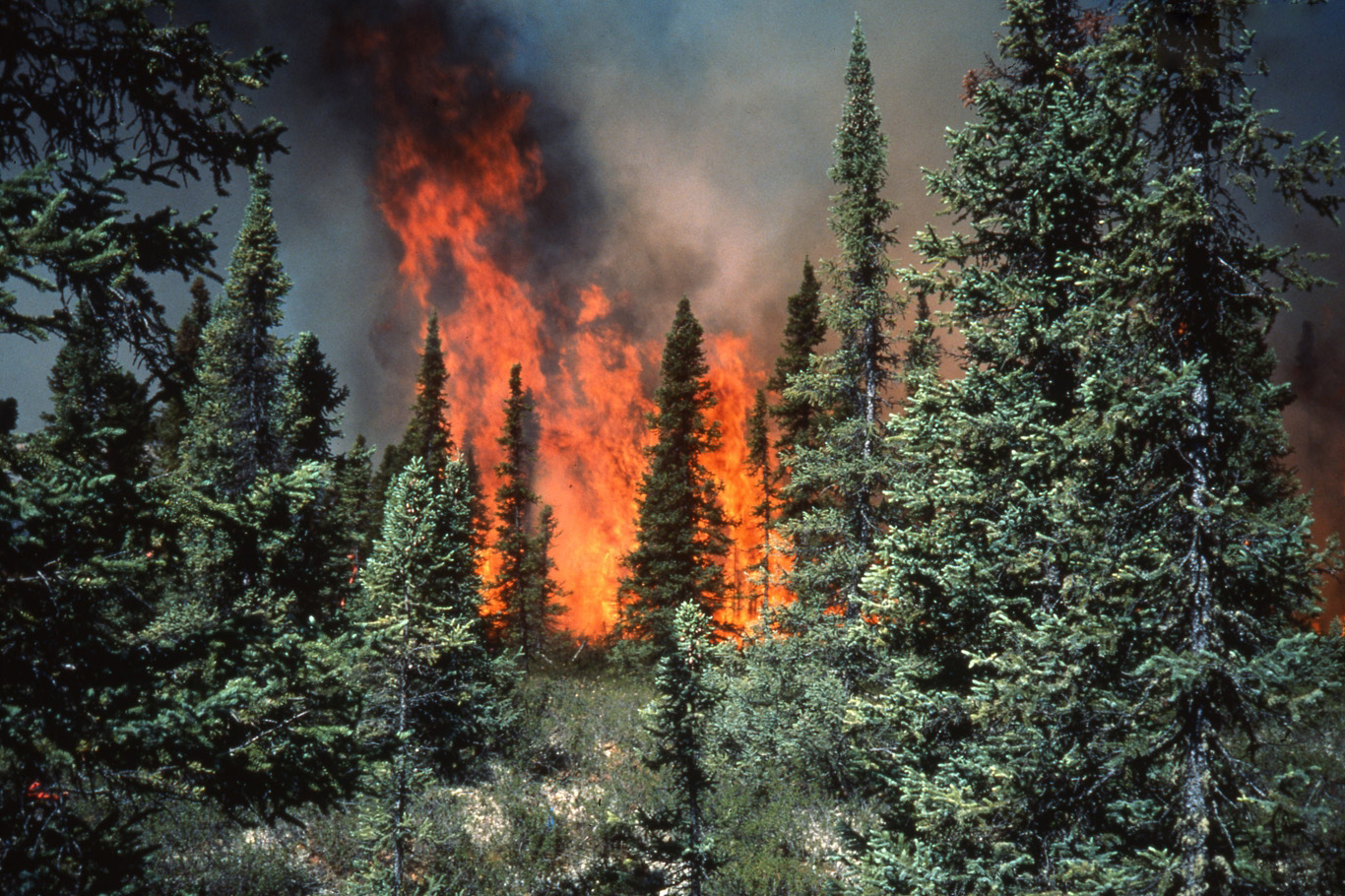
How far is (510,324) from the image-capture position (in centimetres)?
6856

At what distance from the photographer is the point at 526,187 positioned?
6794 centimetres

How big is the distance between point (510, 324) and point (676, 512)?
49.8m


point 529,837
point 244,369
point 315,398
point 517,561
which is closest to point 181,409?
point 315,398

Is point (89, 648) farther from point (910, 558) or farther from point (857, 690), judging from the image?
point (857, 690)

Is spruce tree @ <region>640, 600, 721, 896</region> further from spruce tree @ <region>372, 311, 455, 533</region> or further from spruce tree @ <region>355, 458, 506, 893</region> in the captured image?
spruce tree @ <region>372, 311, 455, 533</region>

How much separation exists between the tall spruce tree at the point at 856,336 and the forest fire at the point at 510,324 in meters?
49.5

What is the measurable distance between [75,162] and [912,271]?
9.40 m

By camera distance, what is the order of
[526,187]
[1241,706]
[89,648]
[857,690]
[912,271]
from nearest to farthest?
1. [89,648]
2. [1241,706]
3. [912,271]
4. [857,690]
5. [526,187]

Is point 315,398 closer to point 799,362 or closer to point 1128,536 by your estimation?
point 799,362

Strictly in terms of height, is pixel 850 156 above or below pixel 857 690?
above

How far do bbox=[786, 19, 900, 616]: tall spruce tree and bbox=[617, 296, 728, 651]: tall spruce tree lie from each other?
9.87 metres

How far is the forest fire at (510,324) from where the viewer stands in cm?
6488

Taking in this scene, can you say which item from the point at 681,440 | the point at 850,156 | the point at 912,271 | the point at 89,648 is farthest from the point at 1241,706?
the point at 681,440

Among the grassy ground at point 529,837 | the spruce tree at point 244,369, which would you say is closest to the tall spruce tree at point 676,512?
the grassy ground at point 529,837
